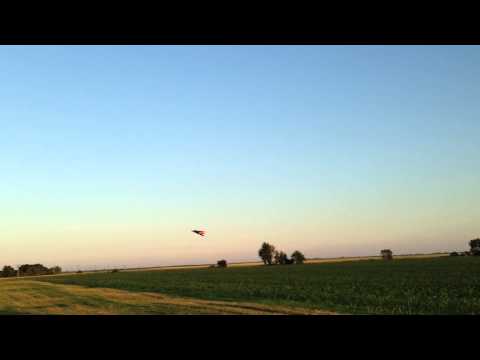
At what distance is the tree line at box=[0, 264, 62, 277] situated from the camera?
140600mm

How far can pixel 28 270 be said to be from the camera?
5689 inches

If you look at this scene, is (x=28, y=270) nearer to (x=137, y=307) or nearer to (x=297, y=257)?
(x=297, y=257)

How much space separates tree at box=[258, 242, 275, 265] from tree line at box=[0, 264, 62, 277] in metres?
74.4

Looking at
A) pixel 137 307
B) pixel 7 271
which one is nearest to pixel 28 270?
pixel 7 271

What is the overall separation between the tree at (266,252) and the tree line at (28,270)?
74441 millimetres

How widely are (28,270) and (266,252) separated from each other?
264ft

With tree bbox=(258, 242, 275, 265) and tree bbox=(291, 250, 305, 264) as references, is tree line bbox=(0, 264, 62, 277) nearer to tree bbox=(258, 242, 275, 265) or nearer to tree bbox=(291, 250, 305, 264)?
tree bbox=(258, 242, 275, 265)

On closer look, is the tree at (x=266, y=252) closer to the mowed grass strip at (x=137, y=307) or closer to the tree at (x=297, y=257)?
the tree at (x=297, y=257)

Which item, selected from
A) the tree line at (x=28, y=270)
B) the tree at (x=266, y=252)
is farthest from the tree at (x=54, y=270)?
the tree at (x=266, y=252)

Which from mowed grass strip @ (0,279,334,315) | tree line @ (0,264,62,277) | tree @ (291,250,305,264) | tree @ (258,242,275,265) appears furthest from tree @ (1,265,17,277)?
mowed grass strip @ (0,279,334,315)

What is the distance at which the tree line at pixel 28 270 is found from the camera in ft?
461
